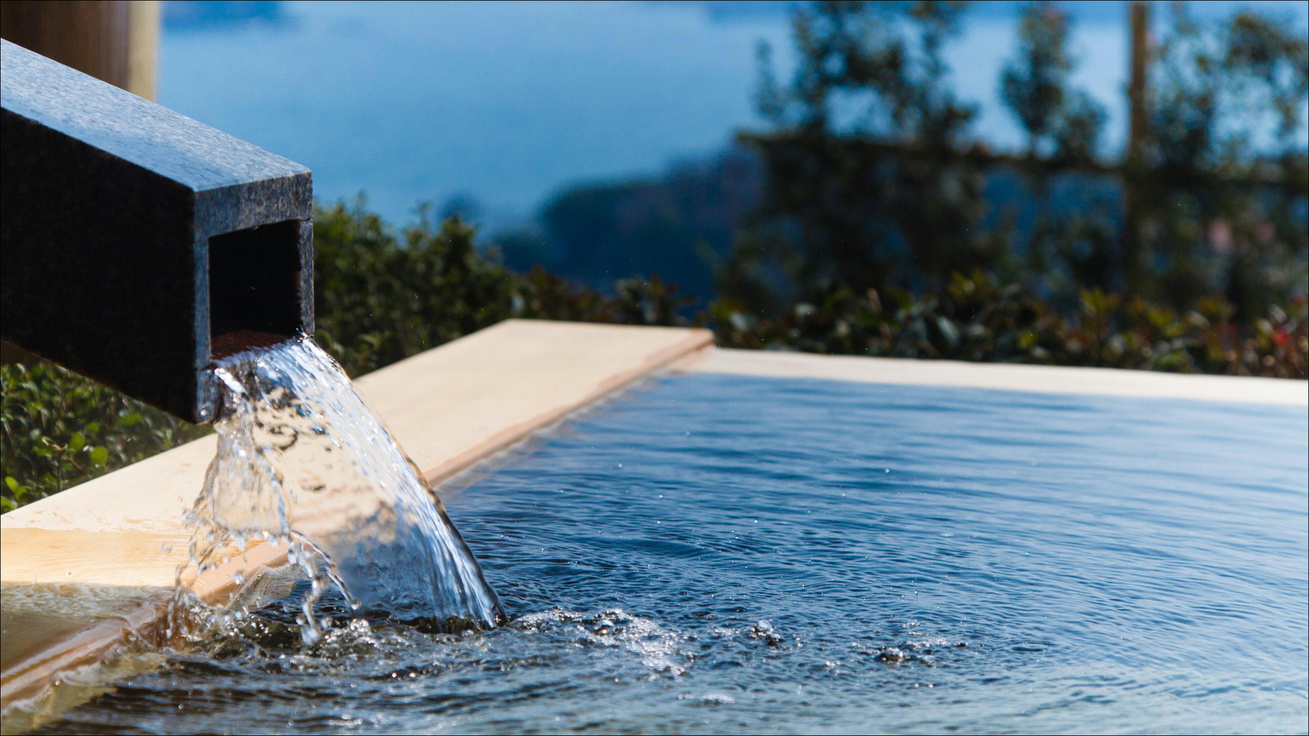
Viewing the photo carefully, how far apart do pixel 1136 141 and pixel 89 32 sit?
6306 mm

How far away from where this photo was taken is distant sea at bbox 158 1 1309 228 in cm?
1722

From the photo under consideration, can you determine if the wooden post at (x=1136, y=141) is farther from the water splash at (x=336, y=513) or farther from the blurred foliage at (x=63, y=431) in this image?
the water splash at (x=336, y=513)

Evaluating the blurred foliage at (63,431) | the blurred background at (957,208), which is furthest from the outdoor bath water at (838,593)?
the blurred background at (957,208)

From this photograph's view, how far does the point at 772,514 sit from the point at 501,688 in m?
1.55

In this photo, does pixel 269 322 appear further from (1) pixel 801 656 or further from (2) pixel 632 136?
(2) pixel 632 136

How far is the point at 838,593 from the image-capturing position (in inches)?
124

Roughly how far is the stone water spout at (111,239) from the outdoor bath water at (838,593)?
59 cm

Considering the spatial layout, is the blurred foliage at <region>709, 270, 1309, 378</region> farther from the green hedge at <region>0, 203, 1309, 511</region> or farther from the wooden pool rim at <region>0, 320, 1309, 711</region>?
the wooden pool rim at <region>0, 320, 1309, 711</region>

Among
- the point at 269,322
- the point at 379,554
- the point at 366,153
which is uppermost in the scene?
the point at 366,153

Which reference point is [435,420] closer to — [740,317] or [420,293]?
[420,293]

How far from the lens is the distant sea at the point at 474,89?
1722cm

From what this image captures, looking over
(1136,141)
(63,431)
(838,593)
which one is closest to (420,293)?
(63,431)

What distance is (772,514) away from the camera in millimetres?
3855

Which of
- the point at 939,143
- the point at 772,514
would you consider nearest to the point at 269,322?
the point at 772,514
